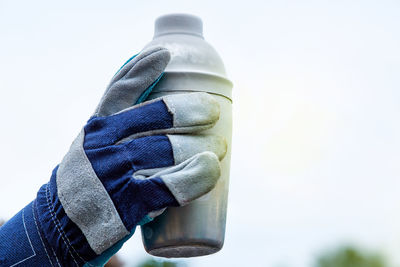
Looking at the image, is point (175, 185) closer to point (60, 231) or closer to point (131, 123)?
point (131, 123)

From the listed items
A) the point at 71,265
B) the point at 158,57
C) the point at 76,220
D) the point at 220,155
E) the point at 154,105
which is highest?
the point at 158,57

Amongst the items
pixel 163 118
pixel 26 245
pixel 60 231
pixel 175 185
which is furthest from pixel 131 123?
pixel 26 245

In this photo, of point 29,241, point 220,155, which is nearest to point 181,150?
point 220,155

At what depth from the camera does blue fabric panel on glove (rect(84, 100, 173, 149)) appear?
6.20 feet

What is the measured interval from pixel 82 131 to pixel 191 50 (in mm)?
413

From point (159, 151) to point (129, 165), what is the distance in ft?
0.31

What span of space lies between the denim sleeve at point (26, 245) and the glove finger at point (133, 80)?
15.6 inches

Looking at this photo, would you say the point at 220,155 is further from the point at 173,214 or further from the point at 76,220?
the point at 76,220

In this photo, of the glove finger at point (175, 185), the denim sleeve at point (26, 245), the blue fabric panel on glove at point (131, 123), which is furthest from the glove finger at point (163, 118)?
the denim sleeve at point (26, 245)

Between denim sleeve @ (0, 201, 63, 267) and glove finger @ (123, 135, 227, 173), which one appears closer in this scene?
glove finger @ (123, 135, 227, 173)

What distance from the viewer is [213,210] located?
78.3 inches

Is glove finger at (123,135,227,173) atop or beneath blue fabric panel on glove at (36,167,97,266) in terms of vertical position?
atop

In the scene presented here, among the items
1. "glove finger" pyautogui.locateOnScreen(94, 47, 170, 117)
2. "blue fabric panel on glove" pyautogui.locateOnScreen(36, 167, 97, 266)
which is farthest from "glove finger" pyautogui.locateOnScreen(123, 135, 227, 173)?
"blue fabric panel on glove" pyautogui.locateOnScreen(36, 167, 97, 266)

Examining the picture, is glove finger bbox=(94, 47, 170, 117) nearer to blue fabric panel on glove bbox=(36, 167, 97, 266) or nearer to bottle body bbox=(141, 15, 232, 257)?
bottle body bbox=(141, 15, 232, 257)
